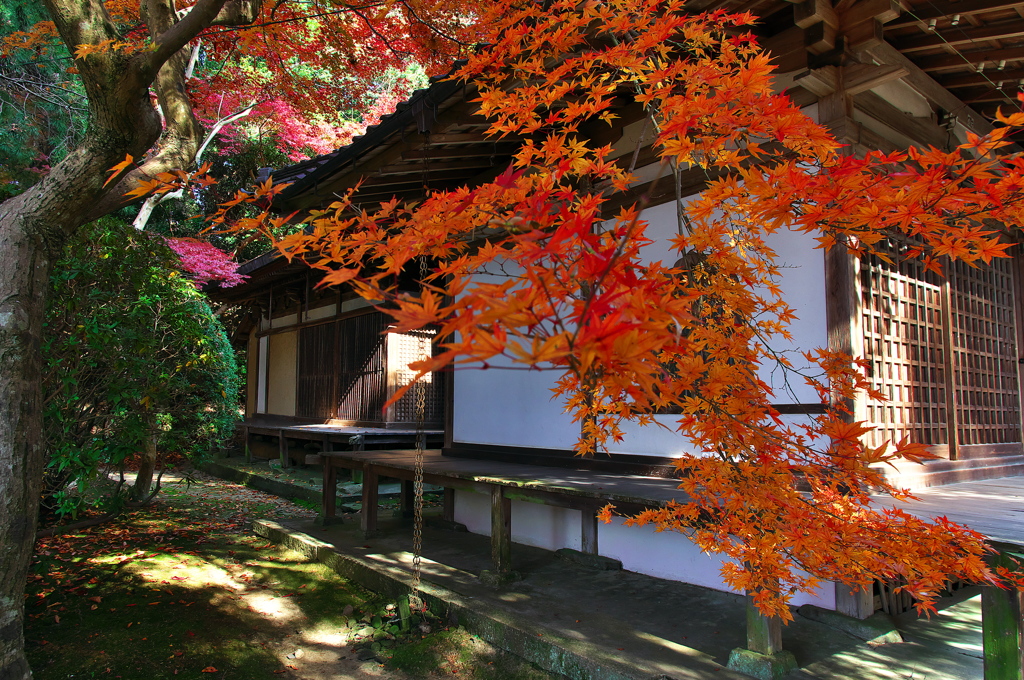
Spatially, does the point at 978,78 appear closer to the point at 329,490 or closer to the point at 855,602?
the point at 855,602

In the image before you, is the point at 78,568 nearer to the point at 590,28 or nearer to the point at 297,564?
the point at 297,564

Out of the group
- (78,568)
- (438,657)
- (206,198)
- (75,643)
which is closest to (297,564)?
(78,568)

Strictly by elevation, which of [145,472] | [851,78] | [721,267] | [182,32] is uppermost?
[851,78]

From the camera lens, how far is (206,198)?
1622 cm

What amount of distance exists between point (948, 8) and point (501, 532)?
4.94m

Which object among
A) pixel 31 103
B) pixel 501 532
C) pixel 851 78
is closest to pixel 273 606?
pixel 501 532

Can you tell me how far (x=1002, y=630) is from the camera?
2746 millimetres

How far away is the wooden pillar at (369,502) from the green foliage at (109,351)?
199 cm

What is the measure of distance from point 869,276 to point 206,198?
16.5 meters

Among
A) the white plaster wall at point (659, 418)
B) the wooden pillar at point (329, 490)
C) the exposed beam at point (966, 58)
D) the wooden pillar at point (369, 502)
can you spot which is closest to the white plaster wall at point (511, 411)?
the white plaster wall at point (659, 418)

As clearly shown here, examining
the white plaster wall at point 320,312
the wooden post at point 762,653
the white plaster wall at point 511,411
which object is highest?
the white plaster wall at point 320,312

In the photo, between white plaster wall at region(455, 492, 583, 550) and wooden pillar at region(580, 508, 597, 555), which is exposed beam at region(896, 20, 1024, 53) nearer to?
wooden pillar at region(580, 508, 597, 555)

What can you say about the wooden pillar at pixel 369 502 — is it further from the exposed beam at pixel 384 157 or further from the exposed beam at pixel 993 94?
the exposed beam at pixel 993 94

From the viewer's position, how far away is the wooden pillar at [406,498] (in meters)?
7.23
